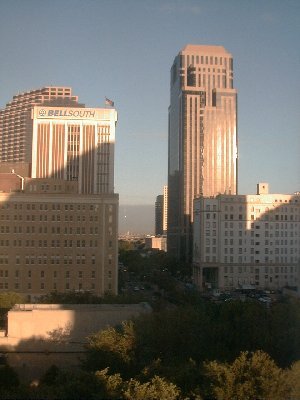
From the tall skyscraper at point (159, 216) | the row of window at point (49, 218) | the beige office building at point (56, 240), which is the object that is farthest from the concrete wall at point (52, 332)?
the tall skyscraper at point (159, 216)

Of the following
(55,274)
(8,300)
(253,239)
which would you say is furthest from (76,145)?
(8,300)

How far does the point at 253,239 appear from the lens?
24.1 meters

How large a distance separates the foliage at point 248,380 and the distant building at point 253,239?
17899mm

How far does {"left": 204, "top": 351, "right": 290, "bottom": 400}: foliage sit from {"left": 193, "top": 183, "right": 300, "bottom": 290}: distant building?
58.7 ft

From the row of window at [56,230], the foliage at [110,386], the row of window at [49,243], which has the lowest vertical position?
the foliage at [110,386]

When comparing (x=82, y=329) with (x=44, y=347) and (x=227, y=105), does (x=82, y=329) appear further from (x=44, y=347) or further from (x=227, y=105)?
(x=227, y=105)

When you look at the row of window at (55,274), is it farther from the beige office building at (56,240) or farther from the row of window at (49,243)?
the row of window at (49,243)

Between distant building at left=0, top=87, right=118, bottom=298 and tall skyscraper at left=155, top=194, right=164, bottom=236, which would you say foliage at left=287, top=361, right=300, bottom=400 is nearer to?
distant building at left=0, top=87, right=118, bottom=298

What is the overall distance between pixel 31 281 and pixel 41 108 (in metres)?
10.9

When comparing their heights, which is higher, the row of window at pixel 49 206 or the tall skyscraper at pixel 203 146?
the tall skyscraper at pixel 203 146

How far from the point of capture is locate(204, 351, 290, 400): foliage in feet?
17.9

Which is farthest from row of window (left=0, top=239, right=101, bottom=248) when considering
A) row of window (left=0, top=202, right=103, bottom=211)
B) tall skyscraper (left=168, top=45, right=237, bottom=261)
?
tall skyscraper (left=168, top=45, right=237, bottom=261)

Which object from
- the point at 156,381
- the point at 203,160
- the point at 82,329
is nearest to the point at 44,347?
the point at 82,329

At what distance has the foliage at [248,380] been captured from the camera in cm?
546
